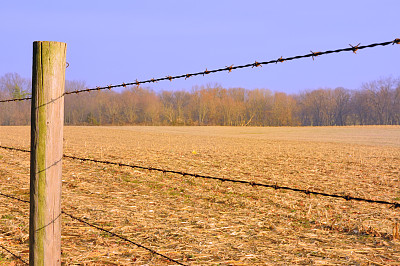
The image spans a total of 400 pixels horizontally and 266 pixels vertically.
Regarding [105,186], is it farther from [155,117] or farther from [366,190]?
[155,117]

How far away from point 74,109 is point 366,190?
87851 mm

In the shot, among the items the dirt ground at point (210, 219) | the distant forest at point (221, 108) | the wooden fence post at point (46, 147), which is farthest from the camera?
the distant forest at point (221, 108)

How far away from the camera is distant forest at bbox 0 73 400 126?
8469 cm

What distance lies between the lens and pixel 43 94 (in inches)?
107

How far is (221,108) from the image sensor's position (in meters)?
94.5

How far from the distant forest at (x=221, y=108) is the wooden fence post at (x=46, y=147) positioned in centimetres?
8050

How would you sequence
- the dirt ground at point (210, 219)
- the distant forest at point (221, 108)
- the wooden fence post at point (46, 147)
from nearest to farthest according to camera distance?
the wooden fence post at point (46, 147) < the dirt ground at point (210, 219) < the distant forest at point (221, 108)

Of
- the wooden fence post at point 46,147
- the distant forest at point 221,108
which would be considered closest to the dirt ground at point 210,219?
the wooden fence post at point 46,147

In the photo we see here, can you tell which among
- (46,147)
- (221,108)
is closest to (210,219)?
(46,147)

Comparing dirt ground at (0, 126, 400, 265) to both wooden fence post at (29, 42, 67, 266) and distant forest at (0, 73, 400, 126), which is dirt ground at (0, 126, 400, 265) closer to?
wooden fence post at (29, 42, 67, 266)

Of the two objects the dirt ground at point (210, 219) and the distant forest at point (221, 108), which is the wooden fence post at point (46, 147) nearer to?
the dirt ground at point (210, 219)

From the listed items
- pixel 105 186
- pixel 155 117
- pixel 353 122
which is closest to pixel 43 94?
pixel 105 186

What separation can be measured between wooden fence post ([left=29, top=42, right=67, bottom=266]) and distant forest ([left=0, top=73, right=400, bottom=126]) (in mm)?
80503

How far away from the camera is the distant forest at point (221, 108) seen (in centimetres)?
8469
